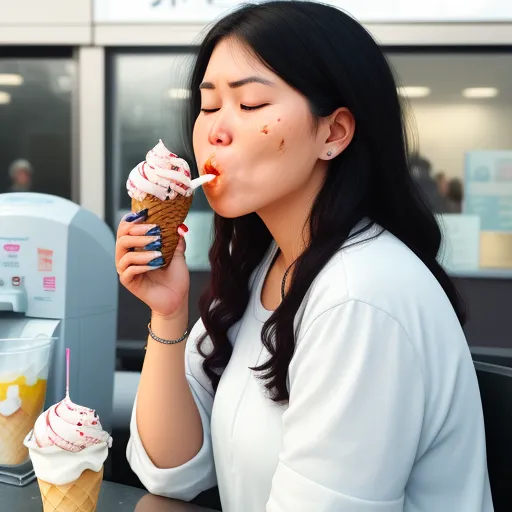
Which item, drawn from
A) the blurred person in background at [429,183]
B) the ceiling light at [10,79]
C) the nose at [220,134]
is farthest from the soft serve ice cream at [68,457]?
the ceiling light at [10,79]

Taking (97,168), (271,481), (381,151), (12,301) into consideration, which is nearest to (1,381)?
(12,301)

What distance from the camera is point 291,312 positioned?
49.0 inches

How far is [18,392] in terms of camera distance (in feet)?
4.99

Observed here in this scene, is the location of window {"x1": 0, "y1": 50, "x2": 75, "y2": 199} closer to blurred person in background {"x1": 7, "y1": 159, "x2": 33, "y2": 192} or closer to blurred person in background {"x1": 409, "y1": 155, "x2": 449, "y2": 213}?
blurred person in background {"x1": 7, "y1": 159, "x2": 33, "y2": 192}

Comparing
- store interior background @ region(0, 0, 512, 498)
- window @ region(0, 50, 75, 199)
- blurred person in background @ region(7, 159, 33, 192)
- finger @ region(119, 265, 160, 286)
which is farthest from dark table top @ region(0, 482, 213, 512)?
blurred person in background @ region(7, 159, 33, 192)

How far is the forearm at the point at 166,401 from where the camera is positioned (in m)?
1.43

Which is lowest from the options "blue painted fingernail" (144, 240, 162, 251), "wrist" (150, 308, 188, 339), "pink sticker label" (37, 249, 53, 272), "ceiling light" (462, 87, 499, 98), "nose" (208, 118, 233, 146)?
"wrist" (150, 308, 188, 339)

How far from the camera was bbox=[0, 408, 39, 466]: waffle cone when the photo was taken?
1.52 metres

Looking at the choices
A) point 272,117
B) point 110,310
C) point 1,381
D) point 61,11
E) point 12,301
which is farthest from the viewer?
point 61,11

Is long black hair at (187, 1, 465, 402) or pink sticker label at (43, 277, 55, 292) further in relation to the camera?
pink sticker label at (43, 277, 55, 292)

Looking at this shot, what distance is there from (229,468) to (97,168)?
3026 millimetres

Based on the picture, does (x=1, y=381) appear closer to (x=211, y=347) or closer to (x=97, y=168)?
(x=211, y=347)

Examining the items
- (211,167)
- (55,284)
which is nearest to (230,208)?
(211,167)

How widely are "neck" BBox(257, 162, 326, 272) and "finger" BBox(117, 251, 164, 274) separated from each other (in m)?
0.22
